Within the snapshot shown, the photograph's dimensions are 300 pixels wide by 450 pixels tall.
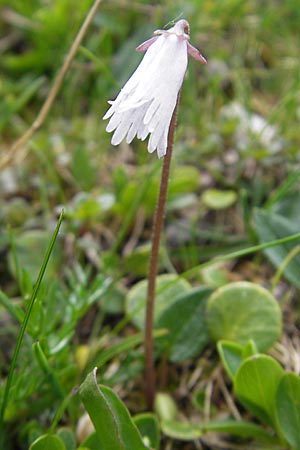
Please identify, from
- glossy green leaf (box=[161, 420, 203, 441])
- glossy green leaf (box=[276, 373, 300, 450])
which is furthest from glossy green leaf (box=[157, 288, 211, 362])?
glossy green leaf (box=[276, 373, 300, 450])

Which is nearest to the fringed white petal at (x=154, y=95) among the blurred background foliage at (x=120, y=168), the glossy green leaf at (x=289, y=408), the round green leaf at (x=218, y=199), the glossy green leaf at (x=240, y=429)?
the blurred background foliage at (x=120, y=168)

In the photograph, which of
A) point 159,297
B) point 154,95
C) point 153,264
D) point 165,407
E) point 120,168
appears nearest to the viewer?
point 154,95

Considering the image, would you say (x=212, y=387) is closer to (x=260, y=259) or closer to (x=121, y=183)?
(x=260, y=259)

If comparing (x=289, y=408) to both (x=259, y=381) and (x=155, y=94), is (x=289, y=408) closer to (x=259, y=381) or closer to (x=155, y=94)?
(x=259, y=381)

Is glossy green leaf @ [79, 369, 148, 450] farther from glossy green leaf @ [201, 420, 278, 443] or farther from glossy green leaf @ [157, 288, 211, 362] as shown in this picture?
glossy green leaf @ [157, 288, 211, 362]

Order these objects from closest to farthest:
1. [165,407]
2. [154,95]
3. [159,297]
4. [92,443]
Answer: [154,95]
[92,443]
[165,407]
[159,297]

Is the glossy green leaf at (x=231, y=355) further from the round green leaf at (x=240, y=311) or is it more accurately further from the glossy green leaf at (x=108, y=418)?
the glossy green leaf at (x=108, y=418)

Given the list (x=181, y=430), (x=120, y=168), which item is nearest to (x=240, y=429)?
(x=181, y=430)
